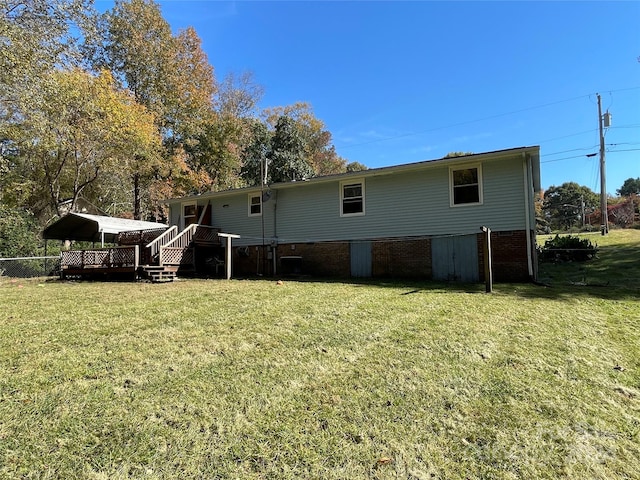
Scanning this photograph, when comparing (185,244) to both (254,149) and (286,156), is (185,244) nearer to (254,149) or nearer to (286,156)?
(286,156)

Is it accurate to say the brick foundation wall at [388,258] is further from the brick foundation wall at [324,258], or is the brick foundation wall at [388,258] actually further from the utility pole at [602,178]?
the utility pole at [602,178]

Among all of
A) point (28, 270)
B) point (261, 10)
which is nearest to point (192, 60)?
point (261, 10)

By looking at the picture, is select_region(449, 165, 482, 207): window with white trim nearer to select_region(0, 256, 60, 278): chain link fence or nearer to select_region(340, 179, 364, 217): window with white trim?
select_region(340, 179, 364, 217): window with white trim

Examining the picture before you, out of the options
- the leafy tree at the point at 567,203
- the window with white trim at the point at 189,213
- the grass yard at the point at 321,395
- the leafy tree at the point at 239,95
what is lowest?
the grass yard at the point at 321,395

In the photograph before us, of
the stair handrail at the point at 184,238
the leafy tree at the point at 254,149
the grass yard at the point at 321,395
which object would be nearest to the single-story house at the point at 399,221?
the stair handrail at the point at 184,238

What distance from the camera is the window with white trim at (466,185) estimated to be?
10242 millimetres

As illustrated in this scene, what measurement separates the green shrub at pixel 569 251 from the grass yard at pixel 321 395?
9165 millimetres

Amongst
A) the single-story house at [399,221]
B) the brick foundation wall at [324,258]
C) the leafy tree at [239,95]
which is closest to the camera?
the single-story house at [399,221]

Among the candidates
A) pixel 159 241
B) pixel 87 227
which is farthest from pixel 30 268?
pixel 159 241

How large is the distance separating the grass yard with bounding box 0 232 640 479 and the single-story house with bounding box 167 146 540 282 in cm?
458

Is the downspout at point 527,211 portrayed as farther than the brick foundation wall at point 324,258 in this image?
No

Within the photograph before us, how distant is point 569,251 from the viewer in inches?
543

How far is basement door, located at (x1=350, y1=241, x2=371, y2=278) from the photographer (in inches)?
462

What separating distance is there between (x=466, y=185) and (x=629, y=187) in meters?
70.3
